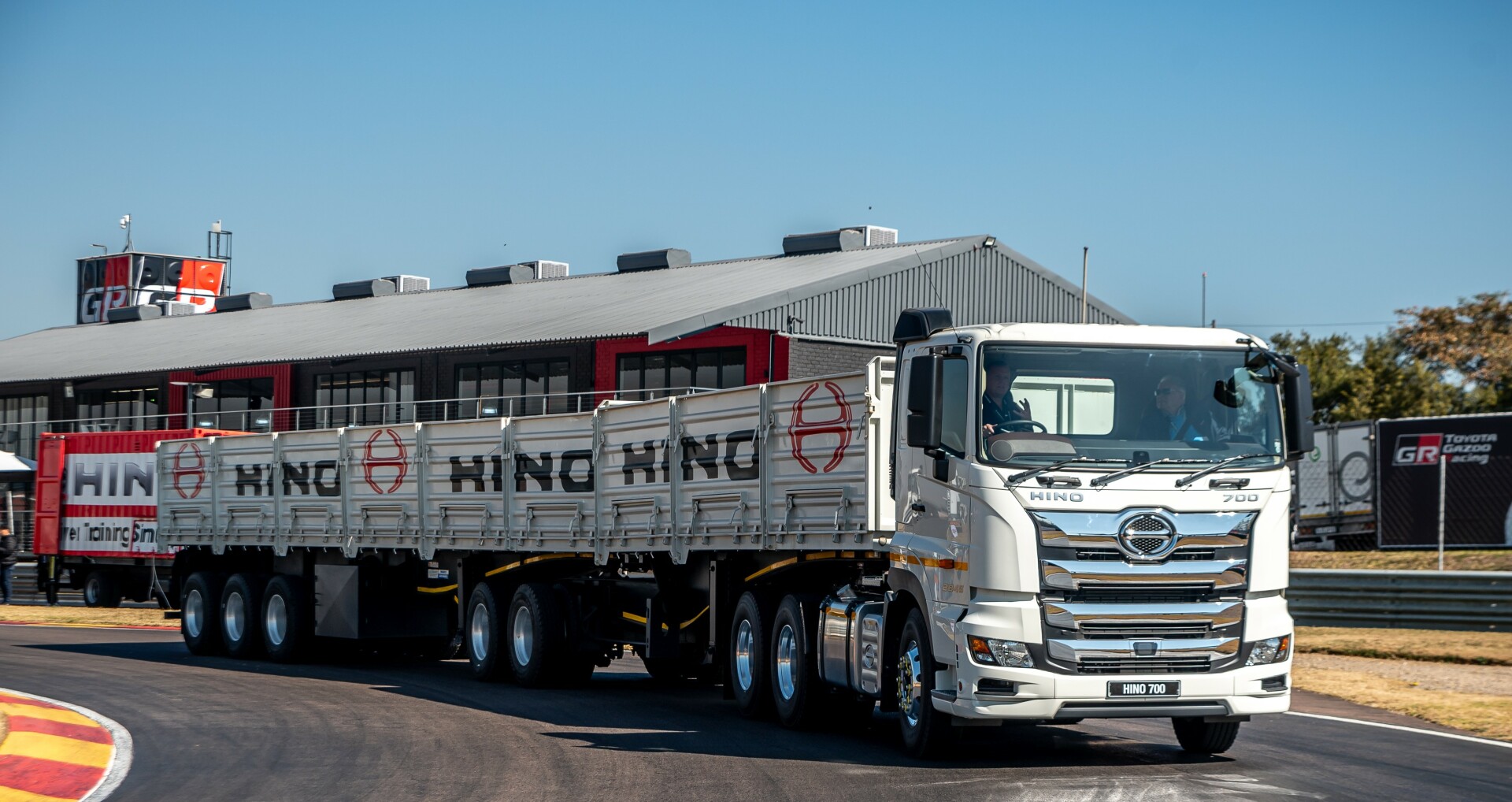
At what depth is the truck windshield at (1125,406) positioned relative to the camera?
36.0 ft

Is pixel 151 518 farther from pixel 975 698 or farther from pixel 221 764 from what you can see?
pixel 975 698

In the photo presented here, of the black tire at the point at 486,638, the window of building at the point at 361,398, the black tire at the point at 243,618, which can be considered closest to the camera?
the black tire at the point at 486,638

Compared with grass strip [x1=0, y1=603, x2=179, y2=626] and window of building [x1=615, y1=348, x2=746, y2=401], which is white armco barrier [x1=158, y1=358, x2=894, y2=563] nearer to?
grass strip [x1=0, y1=603, x2=179, y2=626]

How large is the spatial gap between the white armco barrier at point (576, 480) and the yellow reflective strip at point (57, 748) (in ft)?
17.1

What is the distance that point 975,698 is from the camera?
1080cm

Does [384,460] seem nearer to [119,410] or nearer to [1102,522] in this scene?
[1102,522]

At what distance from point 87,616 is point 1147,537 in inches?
1026

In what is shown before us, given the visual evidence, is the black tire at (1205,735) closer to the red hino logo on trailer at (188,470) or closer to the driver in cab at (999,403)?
the driver in cab at (999,403)

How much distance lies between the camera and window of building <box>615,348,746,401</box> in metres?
38.0

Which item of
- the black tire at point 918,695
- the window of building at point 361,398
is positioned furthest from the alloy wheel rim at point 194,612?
the window of building at point 361,398

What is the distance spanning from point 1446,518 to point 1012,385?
2257 centimetres

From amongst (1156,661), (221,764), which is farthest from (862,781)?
(221,764)

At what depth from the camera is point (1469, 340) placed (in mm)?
55562

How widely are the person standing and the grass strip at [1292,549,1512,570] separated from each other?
2561cm
